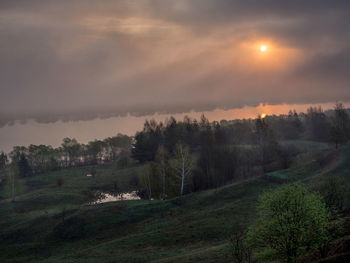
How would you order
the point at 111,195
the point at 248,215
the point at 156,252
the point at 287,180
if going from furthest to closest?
1. the point at 111,195
2. the point at 287,180
3. the point at 248,215
4. the point at 156,252

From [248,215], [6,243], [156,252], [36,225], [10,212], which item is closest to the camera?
[156,252]

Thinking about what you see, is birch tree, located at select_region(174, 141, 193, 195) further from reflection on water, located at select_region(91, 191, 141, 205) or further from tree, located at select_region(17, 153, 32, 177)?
tree, located at select_region(17, 153, 32, 177)

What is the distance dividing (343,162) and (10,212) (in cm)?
9622

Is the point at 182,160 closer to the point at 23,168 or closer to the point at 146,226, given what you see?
the point at 146,226

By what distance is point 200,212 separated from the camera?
2689 inches

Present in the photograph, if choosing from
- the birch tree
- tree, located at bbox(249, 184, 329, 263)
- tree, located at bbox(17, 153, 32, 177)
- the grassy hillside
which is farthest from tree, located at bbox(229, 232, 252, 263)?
tree, located at bbox(17, 153, 32, 177)

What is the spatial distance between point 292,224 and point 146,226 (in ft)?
134

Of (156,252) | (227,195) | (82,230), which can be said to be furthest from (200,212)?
(82,230)

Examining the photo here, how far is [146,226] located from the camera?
65.5m

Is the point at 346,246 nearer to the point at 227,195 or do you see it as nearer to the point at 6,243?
the point at 227,195

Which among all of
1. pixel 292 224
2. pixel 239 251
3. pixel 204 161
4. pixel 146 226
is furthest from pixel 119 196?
pixel 292 224

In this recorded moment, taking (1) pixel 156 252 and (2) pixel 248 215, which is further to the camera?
(2) pixel 248 215

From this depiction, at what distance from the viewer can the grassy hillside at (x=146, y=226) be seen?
169ft

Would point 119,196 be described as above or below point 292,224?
below
